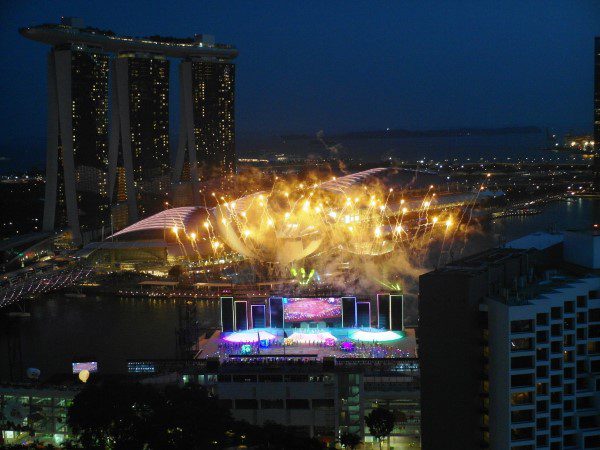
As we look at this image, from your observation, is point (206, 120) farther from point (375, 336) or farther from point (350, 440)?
point (350, 440)

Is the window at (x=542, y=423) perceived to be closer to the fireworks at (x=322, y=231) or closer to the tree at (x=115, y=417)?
the tree at (x=115, y=417)

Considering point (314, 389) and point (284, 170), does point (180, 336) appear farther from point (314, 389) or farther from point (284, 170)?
point (284, 170)

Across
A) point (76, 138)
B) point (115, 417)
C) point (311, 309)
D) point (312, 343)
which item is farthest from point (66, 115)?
point (115, 417)

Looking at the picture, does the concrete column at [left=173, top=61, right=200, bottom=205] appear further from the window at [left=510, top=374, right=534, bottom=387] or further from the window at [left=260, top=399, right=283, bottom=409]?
the window at [left=510, top=374, right=534, bottom=387]

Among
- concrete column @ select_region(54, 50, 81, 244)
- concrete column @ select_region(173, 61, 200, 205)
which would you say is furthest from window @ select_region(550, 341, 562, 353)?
concrete column @ select_region(173, 61, 200, 205)

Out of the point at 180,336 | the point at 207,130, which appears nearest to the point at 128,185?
the point at 207,130

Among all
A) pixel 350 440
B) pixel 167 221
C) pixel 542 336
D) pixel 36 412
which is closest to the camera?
pixel 542 336
